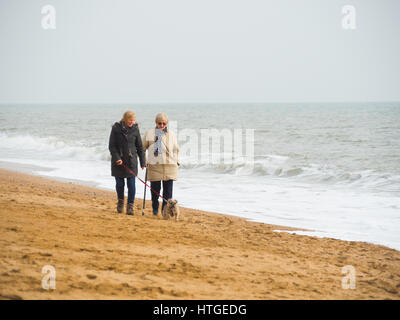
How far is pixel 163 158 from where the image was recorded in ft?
22.9

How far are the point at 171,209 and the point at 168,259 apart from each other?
2311mm

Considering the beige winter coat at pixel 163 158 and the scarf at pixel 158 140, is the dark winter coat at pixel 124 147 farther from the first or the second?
the scarf at pixel 158 140

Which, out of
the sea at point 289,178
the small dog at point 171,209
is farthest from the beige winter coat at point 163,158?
the sea at point 289,178

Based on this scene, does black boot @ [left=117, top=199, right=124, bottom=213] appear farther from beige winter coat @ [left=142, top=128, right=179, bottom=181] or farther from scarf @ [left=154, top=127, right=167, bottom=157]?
scarf @ [left=154, top=127, right=167, bottom=157]

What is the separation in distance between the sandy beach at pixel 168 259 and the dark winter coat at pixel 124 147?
0.77m

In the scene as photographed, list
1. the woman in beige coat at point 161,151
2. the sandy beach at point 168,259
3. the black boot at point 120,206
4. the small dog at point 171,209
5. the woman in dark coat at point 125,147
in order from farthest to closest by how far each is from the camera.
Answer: the black boot at point 120,206
the small dog at point 171,209
the woman in beige coat at point 161,151
the woman in dark coat at point 125,147
the sandy beach at point 168,259

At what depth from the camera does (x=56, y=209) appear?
6922 mm

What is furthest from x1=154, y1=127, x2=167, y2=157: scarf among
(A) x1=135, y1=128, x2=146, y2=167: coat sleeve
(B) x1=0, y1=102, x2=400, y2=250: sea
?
(B) x1=0, y1=102, x2=400, y2=250: sea

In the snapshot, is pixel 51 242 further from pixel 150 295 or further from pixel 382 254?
pixel 382 254

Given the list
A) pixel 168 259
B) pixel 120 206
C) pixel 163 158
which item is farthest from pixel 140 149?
pixel 168 259

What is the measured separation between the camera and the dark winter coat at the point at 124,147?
677 cm

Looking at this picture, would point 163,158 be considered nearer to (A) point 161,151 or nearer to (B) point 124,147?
(A) point 161,151
